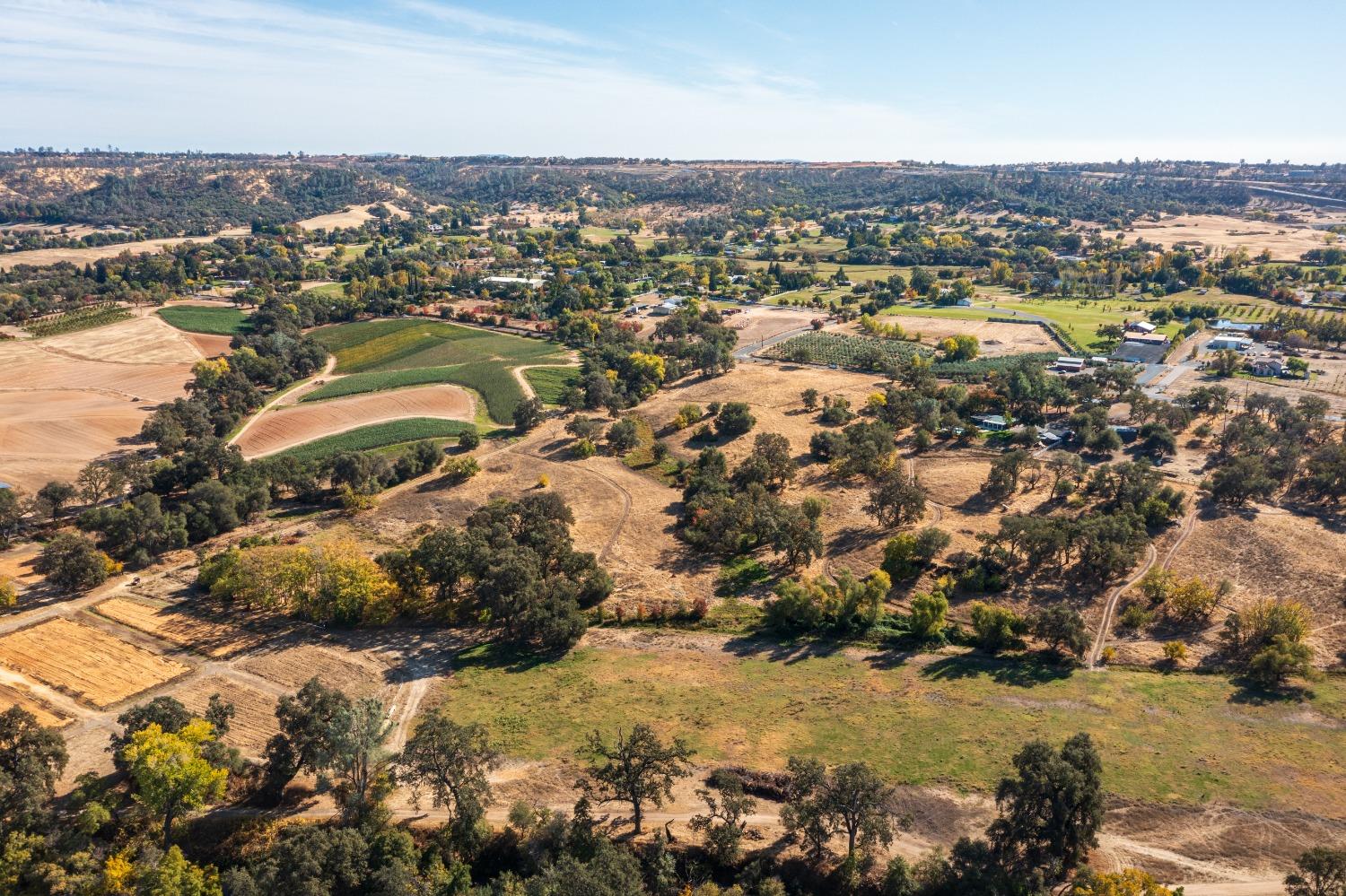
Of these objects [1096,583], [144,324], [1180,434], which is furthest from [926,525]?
[144,324]

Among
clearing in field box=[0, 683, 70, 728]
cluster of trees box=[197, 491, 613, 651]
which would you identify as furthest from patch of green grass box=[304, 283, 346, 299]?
clearing in field box=[0, 683, 70, 728]

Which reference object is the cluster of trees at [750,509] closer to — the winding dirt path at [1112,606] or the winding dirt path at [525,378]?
the winding dirt path at [1112,606]

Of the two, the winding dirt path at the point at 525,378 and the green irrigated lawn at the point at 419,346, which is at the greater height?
the green irrigated lawn at the point at 419,346

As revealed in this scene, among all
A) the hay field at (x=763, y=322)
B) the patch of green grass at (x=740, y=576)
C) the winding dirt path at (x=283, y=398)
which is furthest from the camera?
the hay field at (x=763, y=322)

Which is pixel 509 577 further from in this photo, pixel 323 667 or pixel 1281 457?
pixel 1281 457

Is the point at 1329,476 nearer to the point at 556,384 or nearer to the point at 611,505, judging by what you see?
the point at 611,505

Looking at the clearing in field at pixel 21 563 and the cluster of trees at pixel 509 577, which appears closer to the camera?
the cluster of trees at pixel 509 577

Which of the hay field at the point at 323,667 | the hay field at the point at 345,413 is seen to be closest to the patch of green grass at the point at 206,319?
the hay field at the point at 345,413
